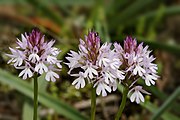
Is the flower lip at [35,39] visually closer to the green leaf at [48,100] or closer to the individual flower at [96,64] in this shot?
the individual flower at [96,64]

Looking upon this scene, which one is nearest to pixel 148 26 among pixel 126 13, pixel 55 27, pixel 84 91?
pixel 126 13

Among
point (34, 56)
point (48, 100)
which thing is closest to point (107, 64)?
point (34, 56)

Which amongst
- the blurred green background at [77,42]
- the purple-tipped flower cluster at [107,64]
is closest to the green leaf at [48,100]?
the blurred green background at [77,42]

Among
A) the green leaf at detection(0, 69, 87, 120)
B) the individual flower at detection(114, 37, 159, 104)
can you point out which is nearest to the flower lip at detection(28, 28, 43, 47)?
the individual flower at detection(114, 37, 159, 104)

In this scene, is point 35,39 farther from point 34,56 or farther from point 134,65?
point 134,65

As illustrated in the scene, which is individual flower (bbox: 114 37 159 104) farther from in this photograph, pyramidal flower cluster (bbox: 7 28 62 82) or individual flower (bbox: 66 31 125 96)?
pyramidal flower cluster (bbox: 7 28 62 82)

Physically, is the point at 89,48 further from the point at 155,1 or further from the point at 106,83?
the point at 155,1

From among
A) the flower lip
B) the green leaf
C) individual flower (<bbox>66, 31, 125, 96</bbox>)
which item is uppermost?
the green leaf

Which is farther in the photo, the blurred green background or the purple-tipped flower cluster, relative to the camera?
the blurred green background
